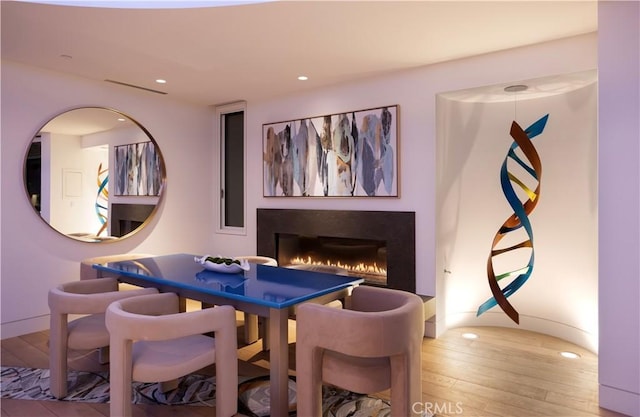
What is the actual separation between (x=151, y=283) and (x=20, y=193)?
1.96 m

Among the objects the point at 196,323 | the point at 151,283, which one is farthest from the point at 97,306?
the point at 196,323

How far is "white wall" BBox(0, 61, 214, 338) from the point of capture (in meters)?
3.58

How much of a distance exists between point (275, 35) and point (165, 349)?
230cm

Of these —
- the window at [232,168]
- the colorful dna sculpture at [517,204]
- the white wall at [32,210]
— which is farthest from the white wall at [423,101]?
the white wall at [32,210]

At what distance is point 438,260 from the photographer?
3672 millimetres

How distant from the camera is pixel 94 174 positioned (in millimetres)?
4160

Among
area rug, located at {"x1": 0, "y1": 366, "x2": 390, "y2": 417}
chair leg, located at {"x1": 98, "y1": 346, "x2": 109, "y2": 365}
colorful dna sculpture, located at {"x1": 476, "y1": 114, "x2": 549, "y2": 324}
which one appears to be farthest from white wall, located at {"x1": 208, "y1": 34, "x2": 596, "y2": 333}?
chair leg, located at {"x1": 98, "y1": 346, "x2": 109, "y2": 365}

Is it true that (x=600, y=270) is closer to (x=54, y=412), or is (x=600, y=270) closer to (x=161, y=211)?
(x=54, y=412)

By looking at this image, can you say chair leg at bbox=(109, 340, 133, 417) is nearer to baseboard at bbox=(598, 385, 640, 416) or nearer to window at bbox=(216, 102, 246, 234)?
baseboard at bbox=(598, 385, 640, 416)

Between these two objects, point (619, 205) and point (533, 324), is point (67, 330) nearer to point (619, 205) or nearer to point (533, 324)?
point (619, 205)

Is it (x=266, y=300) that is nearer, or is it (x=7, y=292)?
(x=266, y=300)

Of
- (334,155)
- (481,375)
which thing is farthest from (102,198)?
(481,375)

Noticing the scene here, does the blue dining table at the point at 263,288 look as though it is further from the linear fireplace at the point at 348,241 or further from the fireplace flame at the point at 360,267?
the fireplace flame at the point at 360,267

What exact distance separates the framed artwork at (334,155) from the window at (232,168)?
574mm
